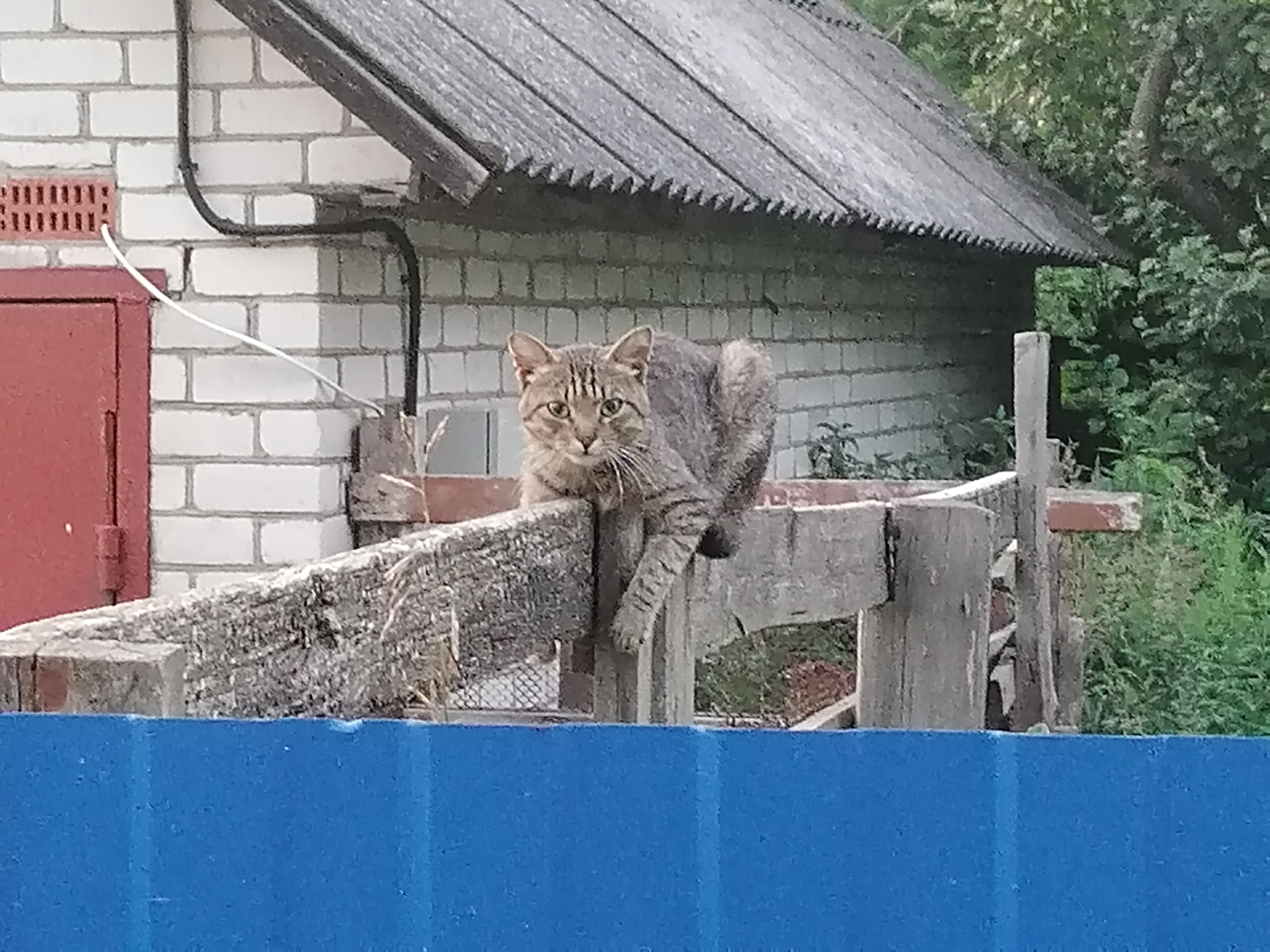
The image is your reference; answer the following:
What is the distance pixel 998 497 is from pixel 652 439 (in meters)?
2.53

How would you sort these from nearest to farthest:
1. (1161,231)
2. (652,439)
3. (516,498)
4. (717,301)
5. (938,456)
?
(652,439) < (516,498) < (717,301) < (938,456) < (1161,231)

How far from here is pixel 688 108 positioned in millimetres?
8242

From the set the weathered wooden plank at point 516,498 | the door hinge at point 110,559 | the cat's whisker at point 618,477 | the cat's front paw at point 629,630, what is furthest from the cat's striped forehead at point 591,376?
the door hinge at point 110,559

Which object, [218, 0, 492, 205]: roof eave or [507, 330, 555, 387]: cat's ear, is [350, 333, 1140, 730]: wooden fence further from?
[218, 0, 492, 205]: roof eave

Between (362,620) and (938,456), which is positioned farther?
(938,456)

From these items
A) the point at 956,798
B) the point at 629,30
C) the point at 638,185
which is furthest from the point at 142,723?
the point at 629,30

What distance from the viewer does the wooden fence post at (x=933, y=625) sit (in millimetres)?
4129

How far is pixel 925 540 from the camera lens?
418cm

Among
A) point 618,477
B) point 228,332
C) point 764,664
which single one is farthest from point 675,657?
point 764,664

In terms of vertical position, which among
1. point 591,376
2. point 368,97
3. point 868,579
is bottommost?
point 868,579

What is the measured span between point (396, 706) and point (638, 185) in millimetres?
4166

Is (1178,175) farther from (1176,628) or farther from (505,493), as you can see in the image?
(505,493)

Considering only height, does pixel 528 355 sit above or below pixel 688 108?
below

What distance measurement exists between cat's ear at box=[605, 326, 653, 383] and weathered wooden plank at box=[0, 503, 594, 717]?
0.81 meters
